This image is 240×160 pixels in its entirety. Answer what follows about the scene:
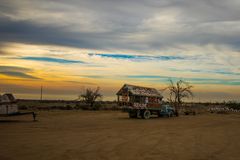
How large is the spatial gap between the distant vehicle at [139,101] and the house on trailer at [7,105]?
1083 centimetres

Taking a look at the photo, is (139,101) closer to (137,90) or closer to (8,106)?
(137,90)

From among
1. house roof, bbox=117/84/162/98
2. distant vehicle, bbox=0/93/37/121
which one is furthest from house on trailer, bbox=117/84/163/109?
distant vehicle, bbox=0/93/37/121

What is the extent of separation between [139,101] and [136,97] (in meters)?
0.58

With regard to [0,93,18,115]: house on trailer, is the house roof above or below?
above

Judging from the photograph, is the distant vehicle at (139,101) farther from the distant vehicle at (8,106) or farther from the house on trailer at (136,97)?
the distant vehicle at (8,106)

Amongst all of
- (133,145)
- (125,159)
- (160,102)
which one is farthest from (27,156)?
(160,102)

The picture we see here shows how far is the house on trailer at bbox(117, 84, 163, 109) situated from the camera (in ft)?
111

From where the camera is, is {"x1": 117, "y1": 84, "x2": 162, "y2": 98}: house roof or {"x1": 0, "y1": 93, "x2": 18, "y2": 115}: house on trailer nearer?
{"x1": 0, "y1": 93, "x2": 18, "y2": 115}: house on trailer

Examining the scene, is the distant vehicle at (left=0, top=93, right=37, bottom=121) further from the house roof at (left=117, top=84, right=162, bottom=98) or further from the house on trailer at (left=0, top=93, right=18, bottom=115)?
the house roof at (left=117, top=84, right=162, bottom=98)

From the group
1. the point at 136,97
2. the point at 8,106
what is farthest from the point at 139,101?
the point at 8,106

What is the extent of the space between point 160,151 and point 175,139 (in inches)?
155

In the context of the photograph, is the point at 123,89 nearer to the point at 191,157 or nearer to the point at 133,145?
the point at 133,145

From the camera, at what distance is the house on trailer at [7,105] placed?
1056 inches

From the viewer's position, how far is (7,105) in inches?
1061
